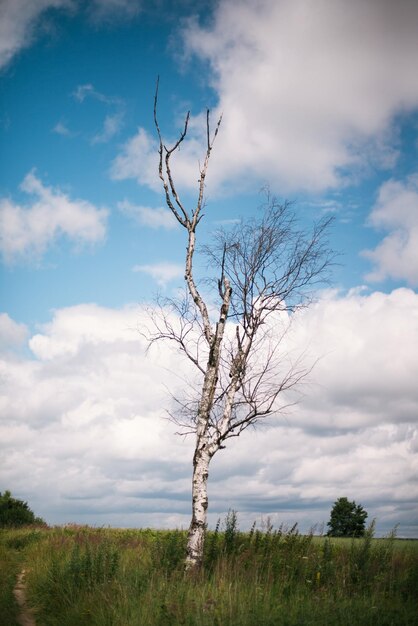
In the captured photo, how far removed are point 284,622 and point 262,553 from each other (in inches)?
183

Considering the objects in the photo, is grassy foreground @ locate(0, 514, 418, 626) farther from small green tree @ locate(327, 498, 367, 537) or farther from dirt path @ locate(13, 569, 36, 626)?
small green tree @ locate(327, 498, 367, 537)

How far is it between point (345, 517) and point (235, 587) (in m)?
26.2

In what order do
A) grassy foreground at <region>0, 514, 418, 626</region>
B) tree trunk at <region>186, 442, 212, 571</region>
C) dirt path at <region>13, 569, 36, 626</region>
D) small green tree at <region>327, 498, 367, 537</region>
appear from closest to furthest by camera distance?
1. grassy foreground at <region>0, 514, 418, 626</region>
2. dirt path at <region>13, 569, 36, 626</region>
3. tree trunk at <region>186, 442, 212, 571</region>
4. small green tree at <region>327, 498, 367, 537</region>

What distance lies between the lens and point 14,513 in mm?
34062

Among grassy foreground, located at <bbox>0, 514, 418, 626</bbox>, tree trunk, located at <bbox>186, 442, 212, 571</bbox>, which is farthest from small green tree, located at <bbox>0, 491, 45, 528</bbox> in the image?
tree trunk, located at <bbox>186, 442, 212, 571</bbox>

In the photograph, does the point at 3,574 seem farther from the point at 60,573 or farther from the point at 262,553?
the point at 262,553

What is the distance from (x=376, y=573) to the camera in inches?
379

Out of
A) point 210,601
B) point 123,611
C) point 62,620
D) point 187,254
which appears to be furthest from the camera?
point 187,254

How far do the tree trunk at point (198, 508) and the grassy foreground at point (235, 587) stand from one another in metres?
0.33

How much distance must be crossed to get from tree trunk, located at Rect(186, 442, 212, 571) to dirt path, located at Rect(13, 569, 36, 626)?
3.04 metres

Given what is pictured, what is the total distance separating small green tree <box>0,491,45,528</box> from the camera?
109ft

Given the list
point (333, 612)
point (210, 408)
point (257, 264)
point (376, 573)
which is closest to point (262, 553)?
point (376, 573)

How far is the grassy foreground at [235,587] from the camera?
6582mm

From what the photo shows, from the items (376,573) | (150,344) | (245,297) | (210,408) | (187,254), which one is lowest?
(376,573)
